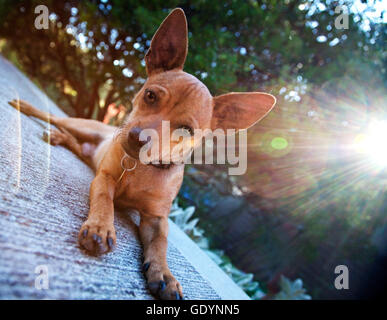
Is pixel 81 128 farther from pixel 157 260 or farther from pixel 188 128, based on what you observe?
pixel 157 260

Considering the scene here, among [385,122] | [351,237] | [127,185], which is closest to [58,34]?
[127,185]

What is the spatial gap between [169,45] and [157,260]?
5.63 ft

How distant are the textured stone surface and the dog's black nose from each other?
52 cm

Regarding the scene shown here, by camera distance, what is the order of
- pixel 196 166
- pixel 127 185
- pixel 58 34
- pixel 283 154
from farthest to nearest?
pixel 58 34 < pixel 196 166 < pixel 283 154 < pixel 127 185

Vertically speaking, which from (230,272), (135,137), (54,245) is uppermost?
(135,137)

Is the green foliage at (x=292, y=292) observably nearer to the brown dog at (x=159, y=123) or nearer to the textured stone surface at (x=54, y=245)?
the textured stone surface at (x=54, y=245)

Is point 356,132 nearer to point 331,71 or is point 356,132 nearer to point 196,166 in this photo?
point 331,71

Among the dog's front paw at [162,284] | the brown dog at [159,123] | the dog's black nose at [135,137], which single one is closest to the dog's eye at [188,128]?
the brown dog at [159,123]

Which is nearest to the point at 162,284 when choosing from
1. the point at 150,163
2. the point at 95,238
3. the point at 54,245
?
the point at 95,238

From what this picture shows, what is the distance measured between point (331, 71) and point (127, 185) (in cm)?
439

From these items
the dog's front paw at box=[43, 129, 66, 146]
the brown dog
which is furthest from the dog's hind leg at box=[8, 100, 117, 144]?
the brown dog

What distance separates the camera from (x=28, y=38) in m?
9.20

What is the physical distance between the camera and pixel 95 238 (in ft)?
4.04

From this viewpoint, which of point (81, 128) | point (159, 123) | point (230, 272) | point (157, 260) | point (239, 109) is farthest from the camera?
point (230, 272)
